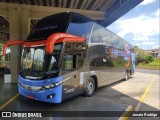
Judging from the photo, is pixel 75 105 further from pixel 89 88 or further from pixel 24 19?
pixel 24 19

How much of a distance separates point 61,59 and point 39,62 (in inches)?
31.5

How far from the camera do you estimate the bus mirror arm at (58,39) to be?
628 centimetres

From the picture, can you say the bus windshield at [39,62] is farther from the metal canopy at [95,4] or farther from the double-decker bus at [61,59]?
the metal canopy at [95,4]

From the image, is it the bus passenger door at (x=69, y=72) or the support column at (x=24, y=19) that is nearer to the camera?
the bus passenger door at (x=69, y=72)

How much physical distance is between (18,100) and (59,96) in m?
2.34

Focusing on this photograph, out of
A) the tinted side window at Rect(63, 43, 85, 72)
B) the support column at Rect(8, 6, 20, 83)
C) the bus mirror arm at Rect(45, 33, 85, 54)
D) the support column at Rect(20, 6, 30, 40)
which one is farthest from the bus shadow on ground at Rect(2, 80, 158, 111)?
the support column at Rect(20, 6, 30, 40)

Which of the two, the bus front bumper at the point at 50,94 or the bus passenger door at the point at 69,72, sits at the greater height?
the bus passenger door at the point at 69,72

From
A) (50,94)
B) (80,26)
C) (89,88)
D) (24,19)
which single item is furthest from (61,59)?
(24,19)

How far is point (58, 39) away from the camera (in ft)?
23.8

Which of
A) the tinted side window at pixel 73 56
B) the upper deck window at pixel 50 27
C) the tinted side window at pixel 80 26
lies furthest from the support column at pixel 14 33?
the tinted side window at pixel 73 56

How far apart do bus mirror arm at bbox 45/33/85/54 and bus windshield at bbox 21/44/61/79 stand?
0.31 m

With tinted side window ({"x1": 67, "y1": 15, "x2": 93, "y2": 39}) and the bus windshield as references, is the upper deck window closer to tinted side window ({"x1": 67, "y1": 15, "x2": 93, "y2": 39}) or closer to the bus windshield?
tinted side window ({"x1": 67, "y1": 15, "x2": 93, "y2": 39})

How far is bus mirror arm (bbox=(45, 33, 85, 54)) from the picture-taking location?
6.28m

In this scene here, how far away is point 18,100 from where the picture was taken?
855cm
